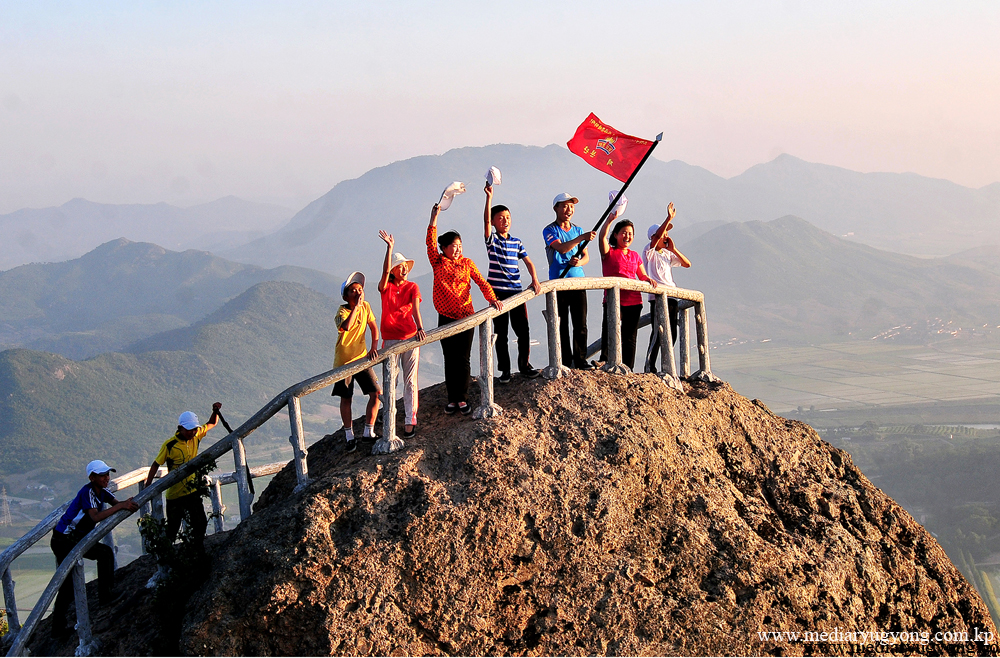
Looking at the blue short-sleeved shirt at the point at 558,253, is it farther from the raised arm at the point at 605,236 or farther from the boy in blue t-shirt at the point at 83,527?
the boy in blue t-shirt at the point at 83,527

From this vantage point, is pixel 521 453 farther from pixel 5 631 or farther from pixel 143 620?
pixel 5 631

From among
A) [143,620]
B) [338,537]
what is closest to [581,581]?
[338,537]

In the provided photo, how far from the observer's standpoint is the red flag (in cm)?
1091

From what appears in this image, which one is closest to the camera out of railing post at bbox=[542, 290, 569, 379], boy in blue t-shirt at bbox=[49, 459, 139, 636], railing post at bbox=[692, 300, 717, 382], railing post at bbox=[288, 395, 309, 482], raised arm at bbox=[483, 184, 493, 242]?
railing post at bbox=[288, 395, 309, 482]

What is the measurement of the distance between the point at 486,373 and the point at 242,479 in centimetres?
301

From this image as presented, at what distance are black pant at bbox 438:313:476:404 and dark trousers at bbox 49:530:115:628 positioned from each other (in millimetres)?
4329

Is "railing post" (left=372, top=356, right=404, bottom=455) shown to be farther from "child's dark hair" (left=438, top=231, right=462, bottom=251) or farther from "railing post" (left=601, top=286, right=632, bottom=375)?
"railing post" (left=601, top=286, right=632, bottom=375)

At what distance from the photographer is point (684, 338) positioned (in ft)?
36.6

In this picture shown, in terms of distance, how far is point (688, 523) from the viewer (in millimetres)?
8133

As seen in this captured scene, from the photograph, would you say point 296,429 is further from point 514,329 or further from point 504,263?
point 504,263

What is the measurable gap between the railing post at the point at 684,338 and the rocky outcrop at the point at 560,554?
1823mm

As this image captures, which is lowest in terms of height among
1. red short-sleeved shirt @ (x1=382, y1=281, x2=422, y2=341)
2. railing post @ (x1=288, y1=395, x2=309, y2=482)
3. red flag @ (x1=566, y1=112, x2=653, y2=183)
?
railing post @ (x1=288, y1=395, x2=309, y2=482)

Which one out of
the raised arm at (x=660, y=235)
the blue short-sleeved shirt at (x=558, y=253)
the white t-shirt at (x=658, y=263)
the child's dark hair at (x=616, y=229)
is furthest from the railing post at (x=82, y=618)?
the raised arm at (x=660, y=235)

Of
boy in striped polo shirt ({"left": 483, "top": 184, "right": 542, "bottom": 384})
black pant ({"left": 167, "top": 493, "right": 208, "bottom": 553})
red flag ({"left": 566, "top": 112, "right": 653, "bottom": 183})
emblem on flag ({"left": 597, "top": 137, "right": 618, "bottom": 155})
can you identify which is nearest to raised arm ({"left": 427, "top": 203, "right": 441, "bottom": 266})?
boy in striped polo shirt ({"left": 483, "top": 184, "right": 542, "bottom": 384})
